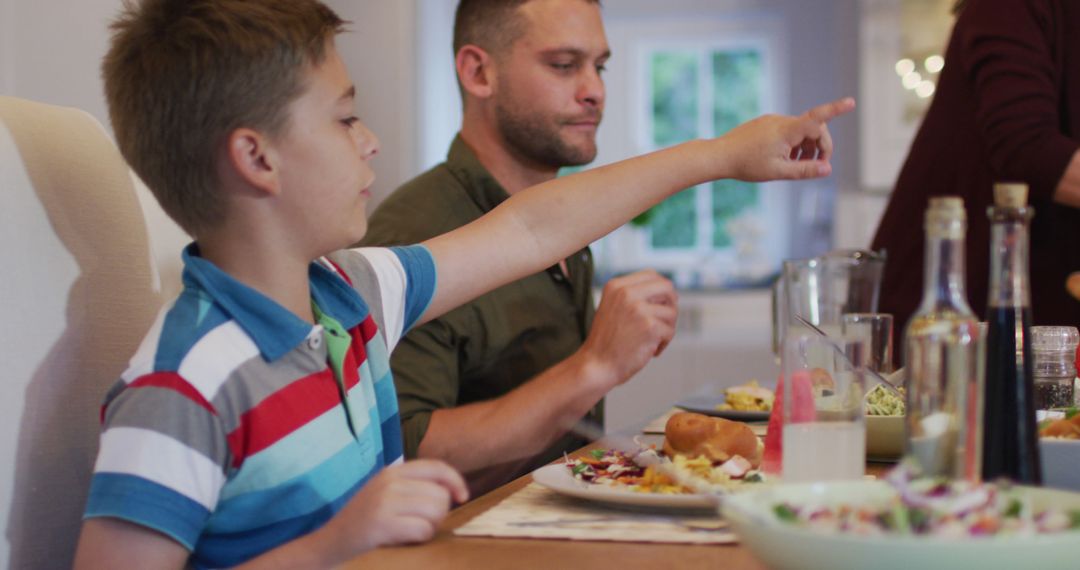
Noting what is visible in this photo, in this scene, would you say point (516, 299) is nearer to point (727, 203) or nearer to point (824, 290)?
point (824, 290)

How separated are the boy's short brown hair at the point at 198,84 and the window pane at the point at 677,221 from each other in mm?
4197

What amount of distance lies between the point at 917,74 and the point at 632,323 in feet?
10.3

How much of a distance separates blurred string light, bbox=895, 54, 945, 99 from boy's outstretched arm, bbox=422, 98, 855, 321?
10.2 feet

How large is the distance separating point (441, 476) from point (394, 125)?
344 centimetres

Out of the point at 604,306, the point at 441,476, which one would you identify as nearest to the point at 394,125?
the point at 604,306

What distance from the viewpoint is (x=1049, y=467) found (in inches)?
34.6

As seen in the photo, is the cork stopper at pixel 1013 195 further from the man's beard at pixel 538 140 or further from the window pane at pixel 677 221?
the window pane at pixel 677 221

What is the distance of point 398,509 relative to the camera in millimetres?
848

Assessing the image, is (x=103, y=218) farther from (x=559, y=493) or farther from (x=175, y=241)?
(x=559, y=493)

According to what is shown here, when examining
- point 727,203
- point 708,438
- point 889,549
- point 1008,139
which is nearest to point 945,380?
point 889,549

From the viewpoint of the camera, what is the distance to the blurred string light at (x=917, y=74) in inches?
167

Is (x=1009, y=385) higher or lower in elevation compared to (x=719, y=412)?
higher

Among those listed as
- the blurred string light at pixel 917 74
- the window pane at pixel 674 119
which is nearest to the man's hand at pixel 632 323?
the blurred string light at pixel 917 74

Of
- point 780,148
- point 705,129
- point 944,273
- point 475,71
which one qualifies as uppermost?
point 705,129
